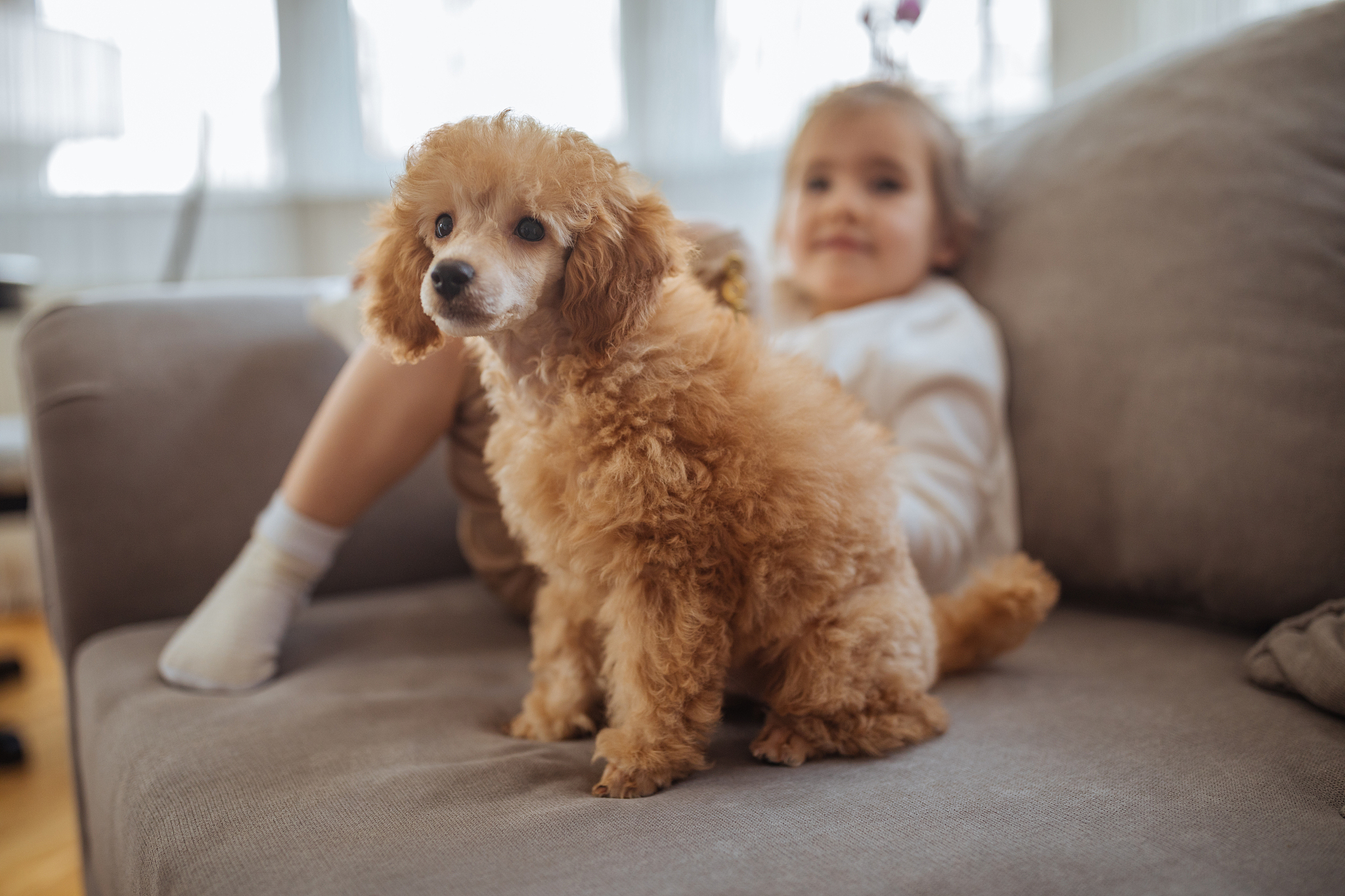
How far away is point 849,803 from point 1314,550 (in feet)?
2.12

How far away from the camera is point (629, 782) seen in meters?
0.71

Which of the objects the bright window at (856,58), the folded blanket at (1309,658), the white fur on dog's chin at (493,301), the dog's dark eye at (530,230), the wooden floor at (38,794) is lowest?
the wooden floor at (38,794)

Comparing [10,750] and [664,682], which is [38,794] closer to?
[10,750]

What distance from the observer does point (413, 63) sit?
9.21 feet

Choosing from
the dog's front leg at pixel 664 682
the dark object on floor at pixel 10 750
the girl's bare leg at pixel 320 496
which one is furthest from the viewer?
the dark object on floor at pixel 10 750

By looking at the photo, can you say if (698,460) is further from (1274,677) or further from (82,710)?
(82,710)

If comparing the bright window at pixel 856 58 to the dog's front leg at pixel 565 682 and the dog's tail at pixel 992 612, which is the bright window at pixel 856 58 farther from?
the dog's front leg at pixel 565 682

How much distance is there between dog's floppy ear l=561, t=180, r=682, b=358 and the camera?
668 millimetres

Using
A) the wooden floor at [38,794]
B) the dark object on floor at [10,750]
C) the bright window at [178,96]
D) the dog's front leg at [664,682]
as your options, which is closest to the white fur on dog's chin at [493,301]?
the dog's front leg at [664,682]

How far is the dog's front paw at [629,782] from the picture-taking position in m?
0.71

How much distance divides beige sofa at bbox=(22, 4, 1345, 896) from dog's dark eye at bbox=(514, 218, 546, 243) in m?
0.46

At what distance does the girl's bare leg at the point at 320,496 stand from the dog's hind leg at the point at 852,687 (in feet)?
1.79

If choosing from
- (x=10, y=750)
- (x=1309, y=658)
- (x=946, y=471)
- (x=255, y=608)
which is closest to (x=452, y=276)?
(x=255, y=608)

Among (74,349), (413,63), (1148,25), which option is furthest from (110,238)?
(1148,25)
